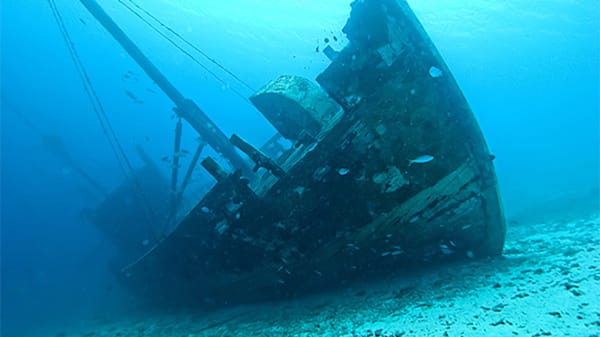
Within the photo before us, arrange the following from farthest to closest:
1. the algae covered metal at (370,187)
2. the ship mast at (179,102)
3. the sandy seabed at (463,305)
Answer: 1. the ship mast at (179,102)
2. the algae covered metal at (370,187)
3. the sandy seabed at (463,305)

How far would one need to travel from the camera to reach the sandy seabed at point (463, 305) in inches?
114

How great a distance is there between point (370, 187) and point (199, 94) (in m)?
110

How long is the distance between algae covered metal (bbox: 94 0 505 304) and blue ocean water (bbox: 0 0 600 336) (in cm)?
450

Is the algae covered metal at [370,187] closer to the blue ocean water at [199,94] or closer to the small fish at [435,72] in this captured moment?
the small fish at [435,72]

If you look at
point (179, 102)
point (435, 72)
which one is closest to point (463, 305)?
point (435, 72)

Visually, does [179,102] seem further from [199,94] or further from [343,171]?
[199,94]

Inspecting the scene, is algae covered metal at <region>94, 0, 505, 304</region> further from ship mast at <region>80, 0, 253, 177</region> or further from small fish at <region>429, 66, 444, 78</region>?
ship mast at <region>80, 0, 253, 177</region>

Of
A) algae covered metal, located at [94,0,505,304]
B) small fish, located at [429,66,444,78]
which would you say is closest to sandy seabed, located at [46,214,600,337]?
algae covered metal, located at [94,0,505,304]

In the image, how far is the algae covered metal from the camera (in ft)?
13.6

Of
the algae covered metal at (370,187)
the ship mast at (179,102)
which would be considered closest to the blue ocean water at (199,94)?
the ship mast at (179,102)

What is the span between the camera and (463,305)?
3.53 meters

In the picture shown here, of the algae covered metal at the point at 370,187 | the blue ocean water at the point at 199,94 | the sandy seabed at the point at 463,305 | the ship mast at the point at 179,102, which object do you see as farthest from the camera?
Result: the blue ocean water at the point at 199,94

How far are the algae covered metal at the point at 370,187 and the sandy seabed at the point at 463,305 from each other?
0.41 metres

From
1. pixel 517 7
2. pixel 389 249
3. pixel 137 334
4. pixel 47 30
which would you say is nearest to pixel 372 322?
pixel 389 249
